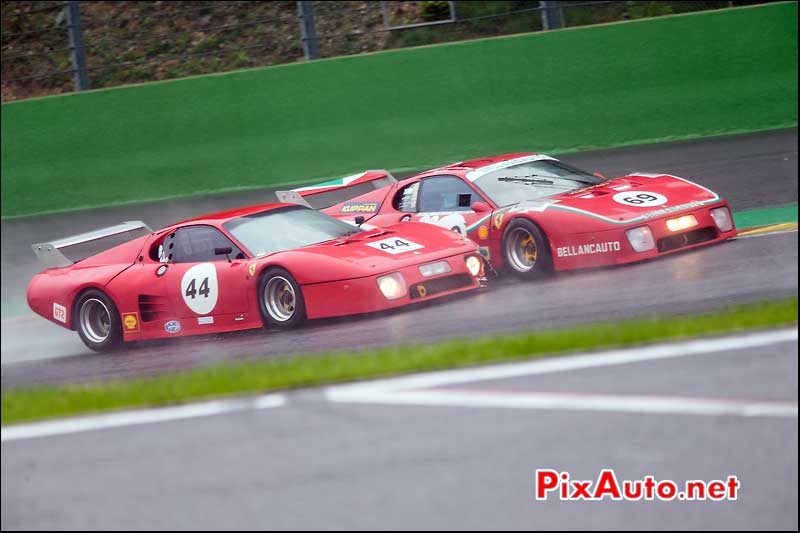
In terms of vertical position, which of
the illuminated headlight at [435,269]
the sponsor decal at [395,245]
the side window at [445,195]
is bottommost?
the illuminated headlight at [435,269]

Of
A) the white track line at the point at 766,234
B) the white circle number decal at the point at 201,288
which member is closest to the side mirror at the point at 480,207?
the white circle number decal at the point at 201,288

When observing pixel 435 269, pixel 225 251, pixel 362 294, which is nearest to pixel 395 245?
pixel 435 269

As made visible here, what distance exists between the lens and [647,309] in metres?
6.54

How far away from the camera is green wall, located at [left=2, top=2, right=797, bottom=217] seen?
844 cm

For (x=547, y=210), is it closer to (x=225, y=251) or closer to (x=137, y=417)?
(x=225, y=251)

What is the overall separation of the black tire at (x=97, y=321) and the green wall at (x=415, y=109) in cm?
111

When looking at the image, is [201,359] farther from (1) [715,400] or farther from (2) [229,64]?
(2) [229,64]

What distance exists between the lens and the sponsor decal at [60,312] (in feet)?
27.3

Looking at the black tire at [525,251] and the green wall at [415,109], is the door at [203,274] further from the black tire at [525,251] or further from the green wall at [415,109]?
the black tire at [525,251]

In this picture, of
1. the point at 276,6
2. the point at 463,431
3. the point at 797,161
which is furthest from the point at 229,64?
the point at 463,431

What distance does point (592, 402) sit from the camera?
16.2 ft

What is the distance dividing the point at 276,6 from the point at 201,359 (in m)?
5.49

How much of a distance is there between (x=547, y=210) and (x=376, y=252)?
1.32m

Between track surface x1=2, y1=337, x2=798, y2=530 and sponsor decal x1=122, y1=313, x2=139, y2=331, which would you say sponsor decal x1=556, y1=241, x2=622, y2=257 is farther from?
sponsor decal x1=122, y1=313, x2=139, y2=331
